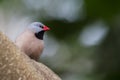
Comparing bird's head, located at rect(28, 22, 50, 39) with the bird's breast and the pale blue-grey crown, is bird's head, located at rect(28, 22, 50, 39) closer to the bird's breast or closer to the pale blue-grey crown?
the pale blue-grey crown

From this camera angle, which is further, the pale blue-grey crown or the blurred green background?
the blurred green background

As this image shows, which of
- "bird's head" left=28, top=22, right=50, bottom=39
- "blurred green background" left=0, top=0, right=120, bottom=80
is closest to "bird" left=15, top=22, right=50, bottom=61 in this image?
"bird's head" left=28, top=22, right=50, bottom=39

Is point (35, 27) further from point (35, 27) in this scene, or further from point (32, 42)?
point (32, 42)

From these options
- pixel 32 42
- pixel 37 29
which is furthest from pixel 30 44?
pixel 37 29

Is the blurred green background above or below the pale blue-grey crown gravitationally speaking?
above

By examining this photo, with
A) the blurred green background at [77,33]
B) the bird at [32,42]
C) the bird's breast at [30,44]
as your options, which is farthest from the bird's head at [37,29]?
the blurred green background at [77,33]

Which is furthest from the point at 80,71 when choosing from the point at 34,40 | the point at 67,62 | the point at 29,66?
the point at 29,66
